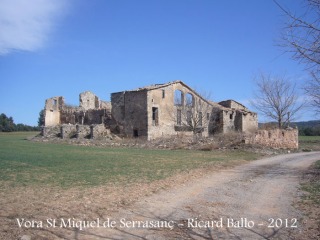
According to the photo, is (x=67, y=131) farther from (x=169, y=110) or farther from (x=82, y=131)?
(x=169, y=110)

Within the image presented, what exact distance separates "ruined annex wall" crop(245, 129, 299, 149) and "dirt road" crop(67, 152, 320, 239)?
17.4 metres

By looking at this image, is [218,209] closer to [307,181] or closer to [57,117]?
[307,181]

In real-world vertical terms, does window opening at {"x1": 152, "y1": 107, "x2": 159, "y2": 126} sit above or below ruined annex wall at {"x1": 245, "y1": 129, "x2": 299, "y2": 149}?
above

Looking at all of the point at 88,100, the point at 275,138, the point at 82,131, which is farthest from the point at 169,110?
the point at 275,138

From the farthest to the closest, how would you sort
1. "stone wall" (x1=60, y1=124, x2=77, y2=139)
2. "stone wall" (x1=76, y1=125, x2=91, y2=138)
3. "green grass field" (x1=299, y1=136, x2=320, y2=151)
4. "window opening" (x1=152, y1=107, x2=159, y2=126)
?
"window opening" (x1=152, y1=107, x2=159, y2=126), "stone wall" (x1=60, y1=124, x2=77, y2=139), "stone wall" (x1=76, y1=125, x2=91, y2=138), "green grass field" (x1=299, y1=136, x2=320, y2=151)

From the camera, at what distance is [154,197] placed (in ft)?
28.5

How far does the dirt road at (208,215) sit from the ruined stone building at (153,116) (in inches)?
1157

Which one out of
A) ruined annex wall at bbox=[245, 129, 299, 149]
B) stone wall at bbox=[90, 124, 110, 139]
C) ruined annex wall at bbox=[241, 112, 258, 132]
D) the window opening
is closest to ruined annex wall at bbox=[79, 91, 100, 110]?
stone wall at bbox=[90, 124, 110, 139]

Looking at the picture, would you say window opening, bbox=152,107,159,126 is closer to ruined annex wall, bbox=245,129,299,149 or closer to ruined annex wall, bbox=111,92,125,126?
ruined annex wall, bbox=111,92,125,126

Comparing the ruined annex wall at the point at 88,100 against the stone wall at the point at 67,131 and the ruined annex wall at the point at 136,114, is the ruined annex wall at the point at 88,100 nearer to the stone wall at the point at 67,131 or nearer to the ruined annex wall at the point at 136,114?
the ruined annex wall at the point at 136,114

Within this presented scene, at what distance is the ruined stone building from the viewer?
3966cm

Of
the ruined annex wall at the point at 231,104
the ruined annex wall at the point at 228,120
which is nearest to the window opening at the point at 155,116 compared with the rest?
the ruined annex wall at the point at 228,120

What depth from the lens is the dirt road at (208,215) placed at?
5.80 m

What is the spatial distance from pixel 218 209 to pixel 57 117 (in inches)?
1845
